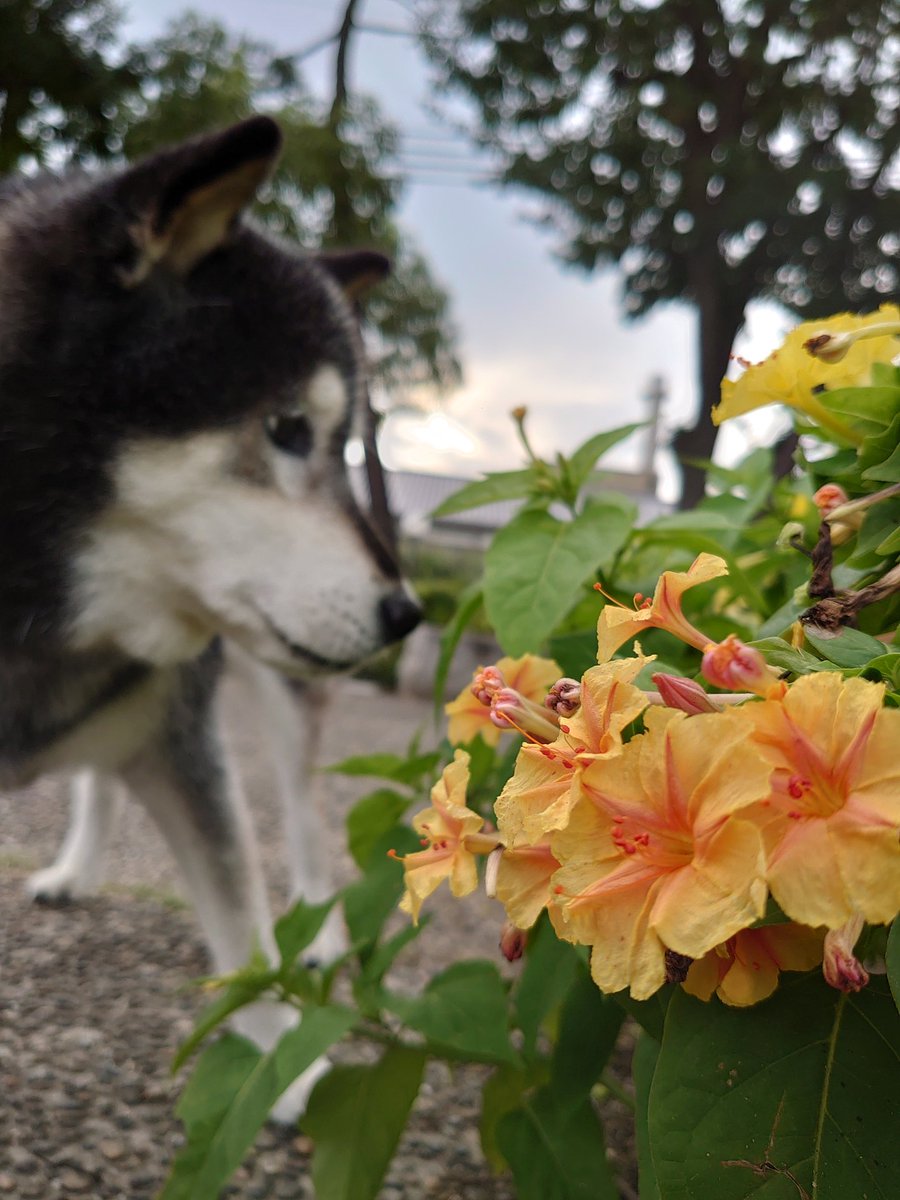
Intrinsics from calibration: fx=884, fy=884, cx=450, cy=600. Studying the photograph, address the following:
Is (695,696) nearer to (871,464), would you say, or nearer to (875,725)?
(875,725)

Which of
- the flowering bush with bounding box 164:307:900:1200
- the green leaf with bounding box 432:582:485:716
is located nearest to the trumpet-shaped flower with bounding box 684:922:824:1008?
the flowering bush with bounding box 164:307:900:1200

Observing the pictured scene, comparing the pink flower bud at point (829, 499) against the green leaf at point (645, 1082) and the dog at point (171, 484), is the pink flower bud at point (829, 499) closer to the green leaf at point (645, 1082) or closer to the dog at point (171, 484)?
the green leaf at point (645, 1082)

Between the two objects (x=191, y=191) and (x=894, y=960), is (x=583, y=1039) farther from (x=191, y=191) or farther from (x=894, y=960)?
(x=191, y=191)

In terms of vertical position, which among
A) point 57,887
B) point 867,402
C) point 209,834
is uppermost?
point 867,402

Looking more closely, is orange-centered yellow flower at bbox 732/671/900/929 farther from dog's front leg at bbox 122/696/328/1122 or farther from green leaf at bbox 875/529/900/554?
dog's front leg at bbox 122/696/328/1122

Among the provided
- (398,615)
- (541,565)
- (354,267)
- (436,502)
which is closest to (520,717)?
(541,565)

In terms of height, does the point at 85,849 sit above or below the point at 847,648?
below

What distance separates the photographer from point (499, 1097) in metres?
0.63

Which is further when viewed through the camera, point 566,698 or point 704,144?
point 704,144

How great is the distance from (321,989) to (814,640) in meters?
0.47

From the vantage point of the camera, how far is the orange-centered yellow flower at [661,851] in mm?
239

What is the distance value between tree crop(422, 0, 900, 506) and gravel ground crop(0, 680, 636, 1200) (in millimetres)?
2754

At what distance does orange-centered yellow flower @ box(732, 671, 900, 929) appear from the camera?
0.23 meters

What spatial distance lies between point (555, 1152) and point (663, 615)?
397 millimetres
